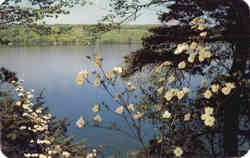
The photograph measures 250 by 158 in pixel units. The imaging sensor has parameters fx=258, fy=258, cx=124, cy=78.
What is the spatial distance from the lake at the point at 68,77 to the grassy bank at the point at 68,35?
0.14 ft

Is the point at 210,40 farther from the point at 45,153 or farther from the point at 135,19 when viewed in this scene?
the point at 45,153

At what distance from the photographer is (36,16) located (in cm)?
159

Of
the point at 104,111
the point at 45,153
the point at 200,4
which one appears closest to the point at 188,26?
the point at 200,4

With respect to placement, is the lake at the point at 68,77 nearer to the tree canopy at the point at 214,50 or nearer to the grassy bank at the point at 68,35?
the grassy bank at the point at 68,35

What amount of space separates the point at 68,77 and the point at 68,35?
26cm

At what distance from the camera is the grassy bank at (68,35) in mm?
1479

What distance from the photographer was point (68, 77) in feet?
4.78

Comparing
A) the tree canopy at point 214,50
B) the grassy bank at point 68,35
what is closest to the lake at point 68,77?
the grassy bank at point 68,35

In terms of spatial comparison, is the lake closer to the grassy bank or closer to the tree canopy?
the grassy bank

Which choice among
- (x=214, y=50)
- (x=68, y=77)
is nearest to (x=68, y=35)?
(x=68, y=77)

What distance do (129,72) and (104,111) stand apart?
0.87 ft

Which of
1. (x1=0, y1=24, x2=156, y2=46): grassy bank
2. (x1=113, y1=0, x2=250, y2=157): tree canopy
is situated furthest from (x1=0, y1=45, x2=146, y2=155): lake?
(x1=113, y1=0, x2=250, y2=157): tree canopy

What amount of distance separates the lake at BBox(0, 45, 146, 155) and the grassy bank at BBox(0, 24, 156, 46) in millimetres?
43

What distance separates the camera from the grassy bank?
1479mm
